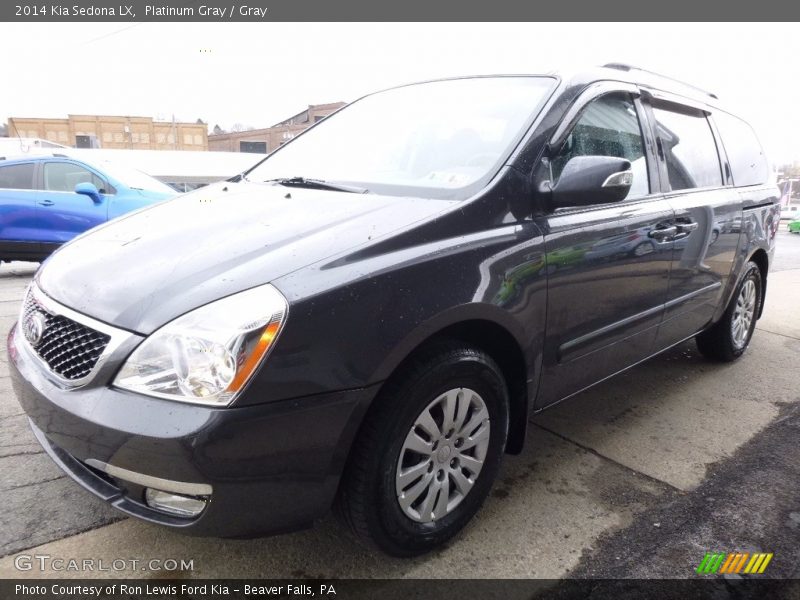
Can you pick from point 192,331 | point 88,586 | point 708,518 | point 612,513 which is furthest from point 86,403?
point 708,518

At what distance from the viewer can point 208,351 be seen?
1593 mm

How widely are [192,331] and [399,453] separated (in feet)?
2.38

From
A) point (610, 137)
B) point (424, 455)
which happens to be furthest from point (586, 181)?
point (424, 455)

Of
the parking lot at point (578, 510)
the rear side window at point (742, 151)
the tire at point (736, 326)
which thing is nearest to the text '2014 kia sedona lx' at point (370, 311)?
the parking lot at point (578, 510)

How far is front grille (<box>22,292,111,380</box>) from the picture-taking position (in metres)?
1.73

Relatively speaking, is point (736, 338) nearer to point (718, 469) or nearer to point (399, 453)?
point (718, 469)

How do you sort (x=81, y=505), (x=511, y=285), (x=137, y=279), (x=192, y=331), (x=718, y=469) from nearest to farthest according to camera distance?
(x=192, y=331), (x=137, y=279), (x=511, y=285), (x=81, y=505), (x=718, y=469)

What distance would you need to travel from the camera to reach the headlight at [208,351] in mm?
1576

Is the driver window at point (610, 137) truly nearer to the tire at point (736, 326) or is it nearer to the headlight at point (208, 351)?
the headlight at point (208, 351)

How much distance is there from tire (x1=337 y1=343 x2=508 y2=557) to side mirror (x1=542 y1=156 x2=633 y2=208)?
692 mm

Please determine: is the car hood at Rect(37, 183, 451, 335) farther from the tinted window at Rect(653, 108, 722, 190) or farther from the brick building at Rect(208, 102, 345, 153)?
the brick building at Rect(208, 102, 345, 153)

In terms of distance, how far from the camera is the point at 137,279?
184cm

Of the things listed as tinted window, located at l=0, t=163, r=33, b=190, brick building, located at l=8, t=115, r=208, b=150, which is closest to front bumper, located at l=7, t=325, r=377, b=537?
tinted window, located at l=0, t=163, r=33, b=190

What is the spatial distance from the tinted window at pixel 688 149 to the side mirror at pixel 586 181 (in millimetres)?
1053
